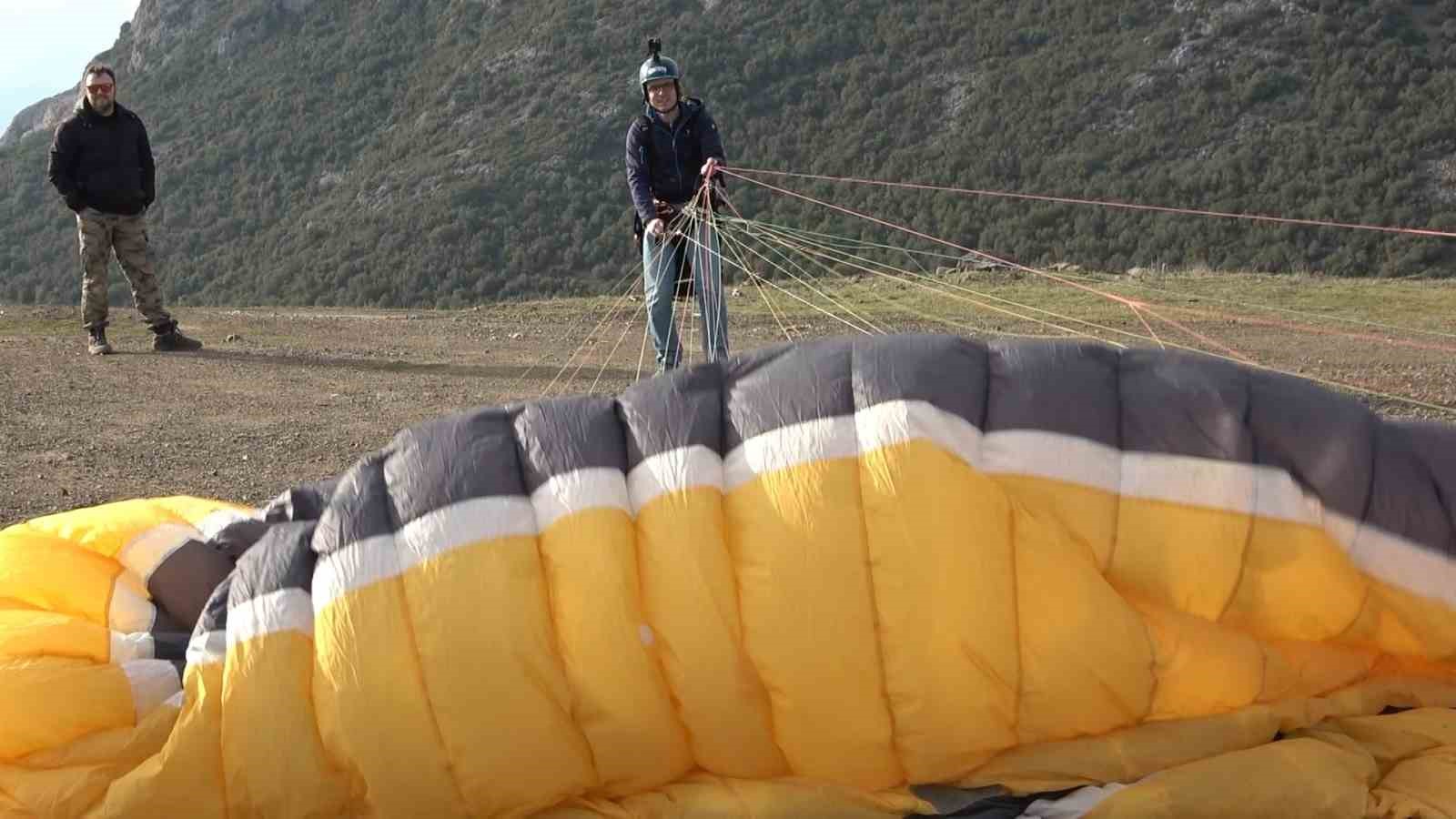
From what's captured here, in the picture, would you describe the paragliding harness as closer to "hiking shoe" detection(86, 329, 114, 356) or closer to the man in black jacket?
the man in black jacket

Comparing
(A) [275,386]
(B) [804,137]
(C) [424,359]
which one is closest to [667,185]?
(A) [275,386]

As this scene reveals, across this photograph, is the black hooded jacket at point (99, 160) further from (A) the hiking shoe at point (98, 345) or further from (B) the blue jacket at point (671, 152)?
(B) the blue jacket at point (671, 152)

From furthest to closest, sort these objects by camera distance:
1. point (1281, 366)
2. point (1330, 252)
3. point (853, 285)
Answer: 1. point (1330, 252)
2. point (853, 285)
3. point (1281, 366)

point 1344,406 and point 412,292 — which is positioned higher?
point 1344,406

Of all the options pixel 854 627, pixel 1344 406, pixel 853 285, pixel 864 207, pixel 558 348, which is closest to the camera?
pixel 854 627

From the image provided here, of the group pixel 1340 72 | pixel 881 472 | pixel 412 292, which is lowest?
pixel 412 292

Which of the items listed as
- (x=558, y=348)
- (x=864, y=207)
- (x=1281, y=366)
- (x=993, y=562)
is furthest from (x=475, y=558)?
(x=864, y=207)

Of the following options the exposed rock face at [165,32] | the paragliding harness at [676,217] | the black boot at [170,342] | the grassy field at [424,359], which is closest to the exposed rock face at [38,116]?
the exposed rock face at [165,32]

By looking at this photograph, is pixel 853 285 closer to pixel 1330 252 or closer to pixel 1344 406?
pixel 1330 252

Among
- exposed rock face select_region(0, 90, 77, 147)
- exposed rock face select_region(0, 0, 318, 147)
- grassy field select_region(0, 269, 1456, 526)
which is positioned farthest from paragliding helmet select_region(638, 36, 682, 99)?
exposed rock face select_region(0, 90, 77, 147)
